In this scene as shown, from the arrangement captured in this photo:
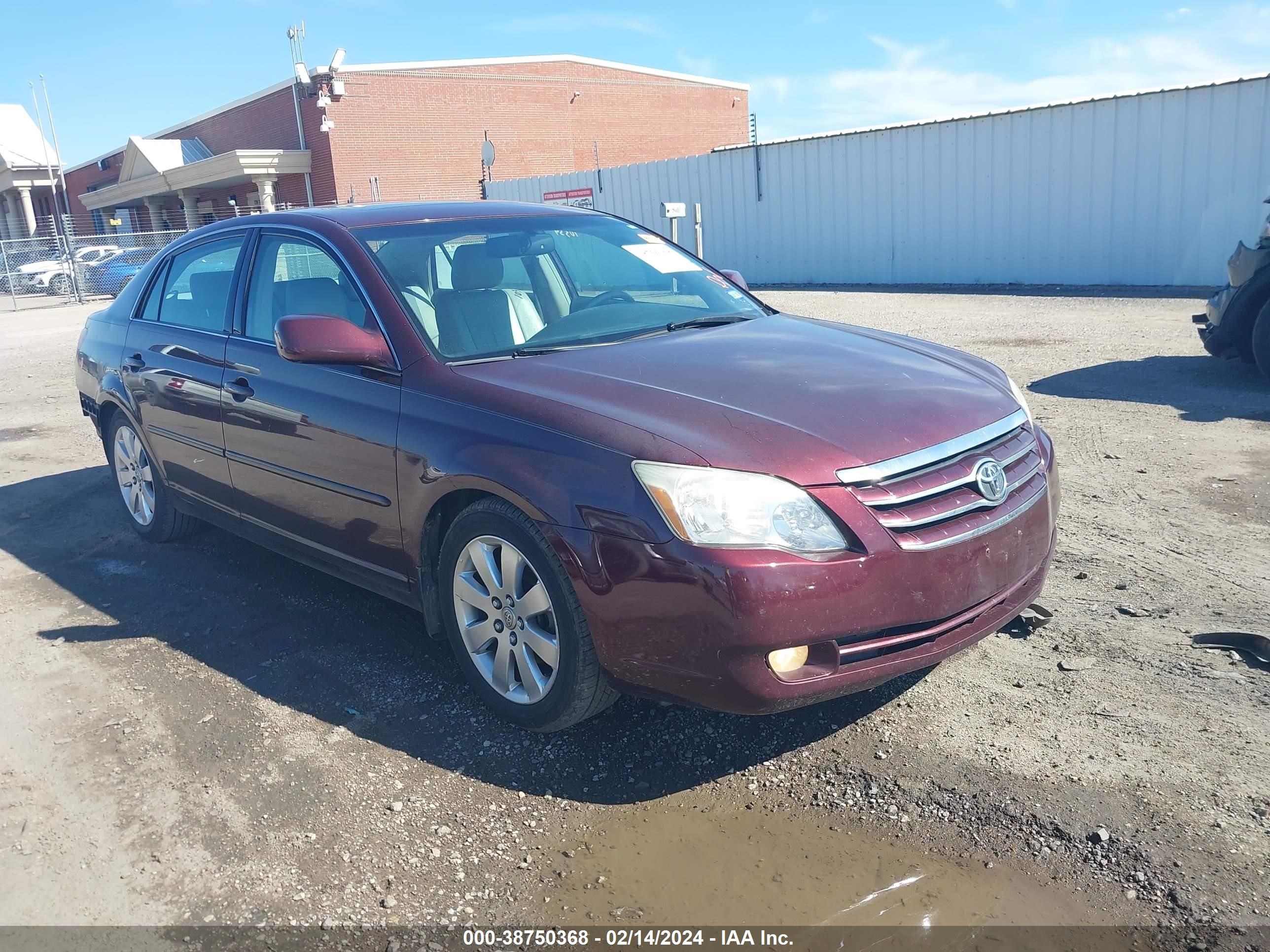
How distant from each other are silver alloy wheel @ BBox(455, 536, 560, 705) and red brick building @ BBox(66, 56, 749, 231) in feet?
89.1

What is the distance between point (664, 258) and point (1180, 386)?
5.56 metres

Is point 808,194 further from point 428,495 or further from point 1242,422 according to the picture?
point 428,495

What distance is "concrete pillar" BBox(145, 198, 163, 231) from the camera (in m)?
44.7

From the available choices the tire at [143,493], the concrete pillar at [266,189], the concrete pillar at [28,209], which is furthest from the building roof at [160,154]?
the tire at [143,493]

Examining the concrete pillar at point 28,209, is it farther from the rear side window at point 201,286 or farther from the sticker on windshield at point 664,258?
the sticker on windshield at point 664,258

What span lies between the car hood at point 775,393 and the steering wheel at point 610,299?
368 mm

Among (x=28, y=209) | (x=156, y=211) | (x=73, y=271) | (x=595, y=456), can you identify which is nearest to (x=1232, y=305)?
(x=595, y=456)

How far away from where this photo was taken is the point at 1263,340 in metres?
7.78

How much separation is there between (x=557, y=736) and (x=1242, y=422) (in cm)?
578

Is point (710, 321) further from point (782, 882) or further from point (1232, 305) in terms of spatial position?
point (1232, 305)

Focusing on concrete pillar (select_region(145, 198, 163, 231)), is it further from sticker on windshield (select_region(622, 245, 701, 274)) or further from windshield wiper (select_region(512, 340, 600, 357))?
windshield wiper (select_region(512, 340, 600, 357))

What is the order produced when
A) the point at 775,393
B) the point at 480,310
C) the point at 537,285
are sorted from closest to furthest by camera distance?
the point at 775,393 < the point at 480,310 < the point at 537,285

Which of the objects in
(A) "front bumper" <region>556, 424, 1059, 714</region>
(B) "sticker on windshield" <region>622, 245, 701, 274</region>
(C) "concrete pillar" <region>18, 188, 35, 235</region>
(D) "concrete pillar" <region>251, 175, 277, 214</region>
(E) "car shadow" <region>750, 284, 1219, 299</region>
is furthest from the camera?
(C) "concrete pillar" <region>18, 188, 35, 235</region>

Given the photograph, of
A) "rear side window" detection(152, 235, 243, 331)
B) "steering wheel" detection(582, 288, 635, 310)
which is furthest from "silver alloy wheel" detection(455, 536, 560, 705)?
"rear side window" detection(152, 235, 243, 331)
